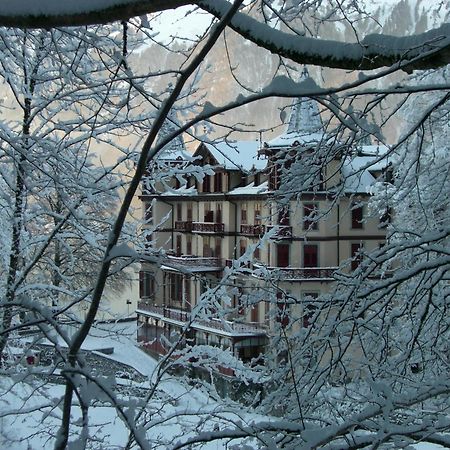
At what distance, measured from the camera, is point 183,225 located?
973 inches

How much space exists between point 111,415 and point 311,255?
48.4ft

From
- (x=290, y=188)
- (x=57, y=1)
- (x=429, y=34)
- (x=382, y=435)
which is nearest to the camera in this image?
(x=57, y=1)

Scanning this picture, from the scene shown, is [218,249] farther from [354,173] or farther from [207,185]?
[354,173]

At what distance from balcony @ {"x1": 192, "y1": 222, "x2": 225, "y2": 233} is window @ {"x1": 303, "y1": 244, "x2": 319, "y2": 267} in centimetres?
379

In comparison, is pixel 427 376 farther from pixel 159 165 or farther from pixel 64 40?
pixel 64 40

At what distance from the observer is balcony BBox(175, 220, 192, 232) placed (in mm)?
24406

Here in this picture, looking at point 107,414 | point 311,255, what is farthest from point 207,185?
point 107,414

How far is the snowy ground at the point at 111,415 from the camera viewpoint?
2256 mm

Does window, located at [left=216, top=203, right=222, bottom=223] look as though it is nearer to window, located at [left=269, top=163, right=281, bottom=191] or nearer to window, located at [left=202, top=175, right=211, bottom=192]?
window, located at [left=202, top=175, right=211, bottom=192]

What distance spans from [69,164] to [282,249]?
51.8 ft

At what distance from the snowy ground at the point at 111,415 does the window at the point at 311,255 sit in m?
12.8

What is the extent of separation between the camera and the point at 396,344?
14.0 ft

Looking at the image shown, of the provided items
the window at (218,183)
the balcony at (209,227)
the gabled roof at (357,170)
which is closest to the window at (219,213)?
the balcony at (209,227)

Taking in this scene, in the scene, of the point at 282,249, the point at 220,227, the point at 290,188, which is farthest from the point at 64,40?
the point at 220,227
